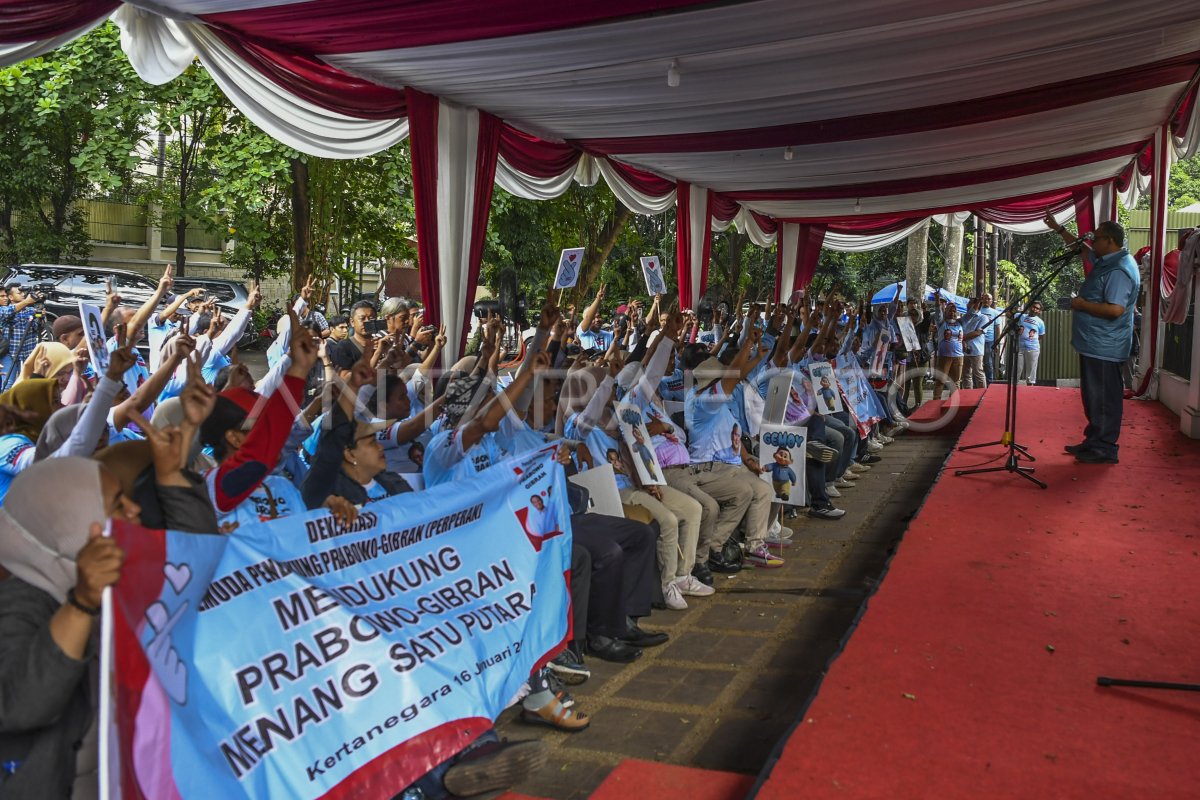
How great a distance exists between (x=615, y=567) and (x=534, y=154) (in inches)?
204

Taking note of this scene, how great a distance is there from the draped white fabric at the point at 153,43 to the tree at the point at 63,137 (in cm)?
834

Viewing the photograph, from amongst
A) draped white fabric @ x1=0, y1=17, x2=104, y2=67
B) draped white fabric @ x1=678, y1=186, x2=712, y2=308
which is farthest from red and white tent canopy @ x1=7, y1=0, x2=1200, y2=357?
draped white fabric @ x1=678, y1=186, x2=712, y2=308

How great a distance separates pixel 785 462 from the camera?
7445 millimetres

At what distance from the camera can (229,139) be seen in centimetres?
1423

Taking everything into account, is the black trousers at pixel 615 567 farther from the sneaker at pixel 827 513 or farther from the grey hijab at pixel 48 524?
the sneaker at pixel 827 513

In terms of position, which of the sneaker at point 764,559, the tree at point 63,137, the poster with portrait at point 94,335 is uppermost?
the tree at point 63,137

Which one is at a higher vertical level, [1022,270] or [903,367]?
[1022,270]

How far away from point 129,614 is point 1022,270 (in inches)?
1654

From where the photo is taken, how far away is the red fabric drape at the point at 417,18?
5277mm

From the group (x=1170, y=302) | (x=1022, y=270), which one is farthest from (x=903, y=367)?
(x=1022, y=270)

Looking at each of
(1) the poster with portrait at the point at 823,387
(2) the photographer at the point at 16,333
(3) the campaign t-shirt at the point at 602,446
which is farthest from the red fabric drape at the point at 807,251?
(3) the campaign t-shirt at the point at 602,446

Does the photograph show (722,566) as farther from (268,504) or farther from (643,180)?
(643,180)

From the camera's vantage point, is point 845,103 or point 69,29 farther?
point 845,103

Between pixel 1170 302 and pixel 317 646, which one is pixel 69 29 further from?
pixel 1170 302
